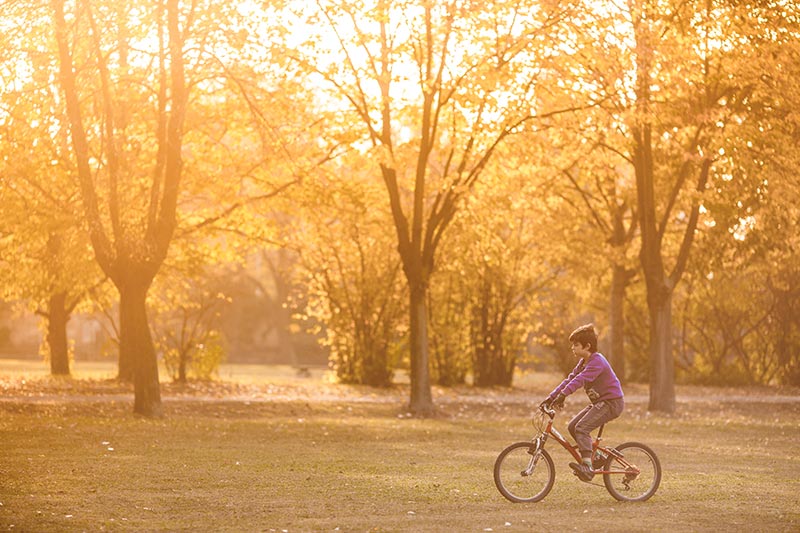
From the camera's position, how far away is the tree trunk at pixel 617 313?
33969mm

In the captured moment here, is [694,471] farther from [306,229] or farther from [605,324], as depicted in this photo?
[605,324]

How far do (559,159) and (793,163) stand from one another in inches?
345

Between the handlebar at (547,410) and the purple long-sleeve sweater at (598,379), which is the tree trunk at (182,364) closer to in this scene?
the purple long-sleeve sweater at (598,379)

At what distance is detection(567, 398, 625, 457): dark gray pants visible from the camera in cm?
1100

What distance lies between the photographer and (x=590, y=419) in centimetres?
1102

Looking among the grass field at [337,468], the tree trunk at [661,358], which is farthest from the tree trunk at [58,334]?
the tree trunk at [661,358]

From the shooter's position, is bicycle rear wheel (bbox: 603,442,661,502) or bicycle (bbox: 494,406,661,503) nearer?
bicycle (bbox: 494,406,661,503)

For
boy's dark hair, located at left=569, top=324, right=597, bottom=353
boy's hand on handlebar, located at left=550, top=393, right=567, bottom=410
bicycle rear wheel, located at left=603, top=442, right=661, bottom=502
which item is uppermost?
boy's dark hair, located at left=569, top=324, right=597, bottom=353

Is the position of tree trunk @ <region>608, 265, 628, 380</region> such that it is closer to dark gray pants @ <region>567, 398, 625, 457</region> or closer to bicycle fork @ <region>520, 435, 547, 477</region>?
dark gray pants @ <region>567, 398, 625, 457</region>

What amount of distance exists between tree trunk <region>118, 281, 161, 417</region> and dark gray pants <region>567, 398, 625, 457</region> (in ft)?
39.1

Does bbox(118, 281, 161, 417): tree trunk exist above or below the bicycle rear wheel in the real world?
above

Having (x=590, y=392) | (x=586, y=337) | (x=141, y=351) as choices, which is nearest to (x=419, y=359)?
(x=141, y=351)

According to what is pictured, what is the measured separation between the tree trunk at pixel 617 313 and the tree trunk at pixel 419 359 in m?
11.3

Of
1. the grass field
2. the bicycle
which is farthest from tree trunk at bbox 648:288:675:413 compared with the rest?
the bicycle
